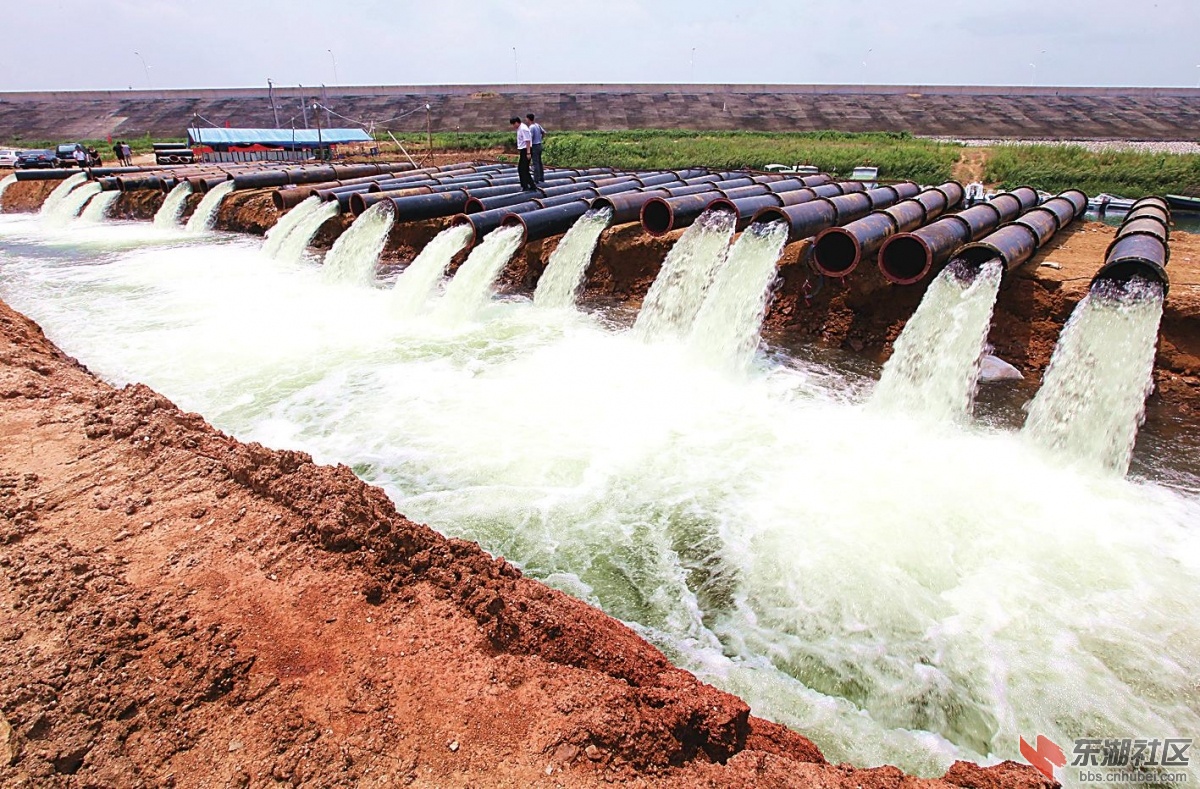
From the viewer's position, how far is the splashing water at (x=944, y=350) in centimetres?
635

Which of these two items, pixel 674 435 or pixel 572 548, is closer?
pixel 572 548

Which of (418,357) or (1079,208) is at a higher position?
(1079,208)

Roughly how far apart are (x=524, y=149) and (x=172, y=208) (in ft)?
37.3

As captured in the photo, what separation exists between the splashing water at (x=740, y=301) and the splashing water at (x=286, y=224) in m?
9.89

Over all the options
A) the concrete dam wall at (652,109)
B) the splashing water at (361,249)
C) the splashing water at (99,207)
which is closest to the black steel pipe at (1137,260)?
the splashing water at (361,249)

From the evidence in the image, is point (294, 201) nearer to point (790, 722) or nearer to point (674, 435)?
point (674, 435)

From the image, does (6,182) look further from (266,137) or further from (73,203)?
(266,137)

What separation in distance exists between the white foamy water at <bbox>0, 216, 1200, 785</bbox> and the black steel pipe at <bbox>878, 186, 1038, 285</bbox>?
4.88ft

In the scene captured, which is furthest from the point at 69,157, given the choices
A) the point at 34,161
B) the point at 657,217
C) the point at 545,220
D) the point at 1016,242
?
the point at 1016,242

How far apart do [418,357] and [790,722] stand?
6.14m

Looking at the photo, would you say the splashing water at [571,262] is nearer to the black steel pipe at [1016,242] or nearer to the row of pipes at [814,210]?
the row of pipes at [814,210]

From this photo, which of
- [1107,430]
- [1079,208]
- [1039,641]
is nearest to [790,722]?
[1039,641]

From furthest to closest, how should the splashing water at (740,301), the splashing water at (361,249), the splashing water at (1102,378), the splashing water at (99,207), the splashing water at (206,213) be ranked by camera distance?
the splashing water at (99,207), the splashing water at (206,213), the splashing water at (361,249), the splashing water at (740,301), the splashing water at (1102,378)

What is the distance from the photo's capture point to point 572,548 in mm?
4328
